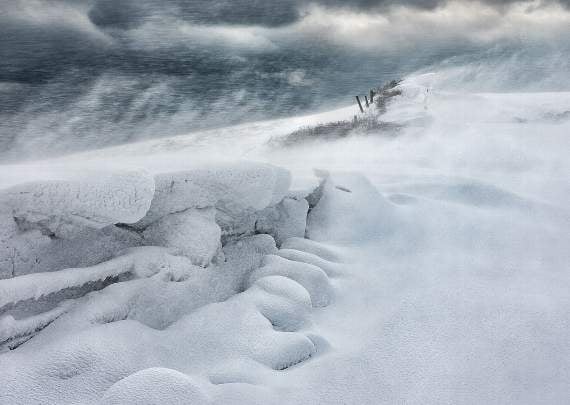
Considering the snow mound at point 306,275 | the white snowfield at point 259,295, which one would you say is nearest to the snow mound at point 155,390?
the white snowfield at point 259,295

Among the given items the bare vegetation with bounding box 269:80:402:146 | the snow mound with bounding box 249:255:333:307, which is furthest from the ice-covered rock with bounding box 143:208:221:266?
the bare vegetation with bounding box 269:80:402:146

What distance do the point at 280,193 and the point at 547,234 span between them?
8.44 feet

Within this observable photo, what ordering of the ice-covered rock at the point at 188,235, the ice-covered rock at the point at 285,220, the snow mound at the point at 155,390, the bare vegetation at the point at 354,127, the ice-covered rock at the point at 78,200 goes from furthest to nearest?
the bare vegetation at the point at 354,127 → the ice-covered rock at the point at 285,220 → the ice-covered rock at the point at 188,235 → the ice-covered rock at the point at 78,200 → the snow mound at the point at 155,390

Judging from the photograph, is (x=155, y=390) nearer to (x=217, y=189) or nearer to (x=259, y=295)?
(x=259, y=295)

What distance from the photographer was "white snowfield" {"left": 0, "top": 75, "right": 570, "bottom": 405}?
1.97 m

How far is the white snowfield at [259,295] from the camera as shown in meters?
1.97

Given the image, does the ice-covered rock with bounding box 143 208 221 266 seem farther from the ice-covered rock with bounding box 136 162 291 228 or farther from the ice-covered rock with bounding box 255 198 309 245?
the ice-covered rock with bounding box 255 198 309 245

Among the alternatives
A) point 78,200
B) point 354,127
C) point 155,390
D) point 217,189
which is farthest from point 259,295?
point 354,127

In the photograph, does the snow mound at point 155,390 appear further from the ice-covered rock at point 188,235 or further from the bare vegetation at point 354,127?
the bare vegetation at point 354,127

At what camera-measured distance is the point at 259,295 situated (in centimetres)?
268

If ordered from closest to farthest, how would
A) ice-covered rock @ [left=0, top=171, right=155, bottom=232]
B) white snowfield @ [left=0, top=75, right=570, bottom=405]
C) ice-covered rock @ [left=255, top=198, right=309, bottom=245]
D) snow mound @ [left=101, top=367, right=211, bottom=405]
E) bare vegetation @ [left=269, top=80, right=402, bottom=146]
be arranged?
1. snow mound @ [left=101, top=367, right=211, bottom=405]
2. white snowfield @ [left=0, top=75, right=570, bottom=405]
3. ice-covered rock @ [left=0, top=171, right=155, bottom=232]
4. ice-covered rock @ [left=255, top=198, right=309, bottom=245]
5. bare vegetation @ [left=269, top=80, right=402, bottom=146]


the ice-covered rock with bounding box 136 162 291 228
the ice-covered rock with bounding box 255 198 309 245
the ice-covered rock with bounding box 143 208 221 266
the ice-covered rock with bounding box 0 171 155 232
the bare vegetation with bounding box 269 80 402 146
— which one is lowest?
the bare vegetation with bounding box 269 80 402 146

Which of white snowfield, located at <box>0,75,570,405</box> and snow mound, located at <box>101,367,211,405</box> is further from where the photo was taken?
white snowfield, located at <box>0,75,570,405</box>

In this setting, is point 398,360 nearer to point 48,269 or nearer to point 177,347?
point 177,347
